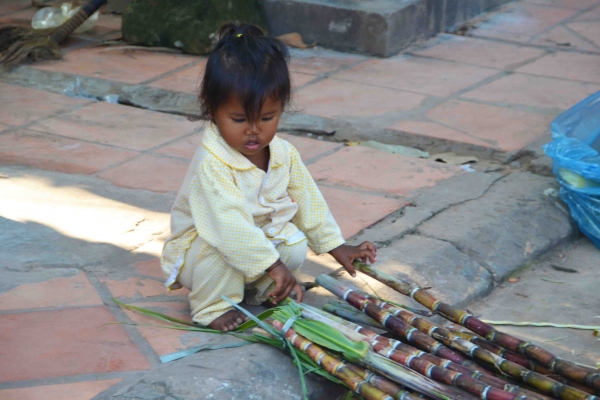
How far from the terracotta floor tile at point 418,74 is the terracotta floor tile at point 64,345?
8.25 feet

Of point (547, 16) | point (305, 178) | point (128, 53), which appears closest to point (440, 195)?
point (305, 178)

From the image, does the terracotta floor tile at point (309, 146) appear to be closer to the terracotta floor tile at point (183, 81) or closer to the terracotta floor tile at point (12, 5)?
the terracotta floor tile at point (183, 81)

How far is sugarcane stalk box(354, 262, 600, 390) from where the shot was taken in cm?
207

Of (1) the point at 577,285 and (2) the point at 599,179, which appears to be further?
(2) the point at 599,179

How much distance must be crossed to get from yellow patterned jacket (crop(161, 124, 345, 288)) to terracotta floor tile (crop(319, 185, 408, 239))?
1.32 ft

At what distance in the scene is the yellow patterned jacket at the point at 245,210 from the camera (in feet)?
7.47

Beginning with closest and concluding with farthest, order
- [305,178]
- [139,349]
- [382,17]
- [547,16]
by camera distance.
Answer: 1. [139,349]
2. [305,178]
3. [382,17]
4. [547,16]

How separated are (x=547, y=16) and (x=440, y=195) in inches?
130

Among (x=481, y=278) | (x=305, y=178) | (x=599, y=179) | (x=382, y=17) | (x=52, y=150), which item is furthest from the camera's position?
(x=382, y=17)

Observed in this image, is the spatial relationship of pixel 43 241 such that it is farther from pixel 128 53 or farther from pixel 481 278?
pixel 128 53


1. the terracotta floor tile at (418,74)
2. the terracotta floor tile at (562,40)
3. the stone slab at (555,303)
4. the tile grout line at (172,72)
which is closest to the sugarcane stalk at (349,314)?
the stone slab at (555,303)

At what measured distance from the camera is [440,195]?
332cm

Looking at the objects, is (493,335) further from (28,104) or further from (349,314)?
(28,104)

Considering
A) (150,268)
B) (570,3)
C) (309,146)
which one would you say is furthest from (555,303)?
(570,3)
